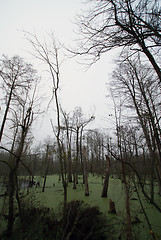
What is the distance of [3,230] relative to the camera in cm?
384


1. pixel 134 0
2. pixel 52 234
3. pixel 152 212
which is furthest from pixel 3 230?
pixel 134 0

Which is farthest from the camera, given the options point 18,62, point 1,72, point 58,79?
point 18,62

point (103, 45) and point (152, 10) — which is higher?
point (152, 10)

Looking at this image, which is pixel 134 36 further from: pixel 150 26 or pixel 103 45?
pixel 103 45

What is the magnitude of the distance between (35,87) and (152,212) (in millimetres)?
8310

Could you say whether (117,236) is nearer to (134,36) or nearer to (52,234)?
(52,234)

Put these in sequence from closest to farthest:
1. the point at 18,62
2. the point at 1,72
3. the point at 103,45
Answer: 1. the point at 103,45
2. the point at 1,72
3. the point at 18,62

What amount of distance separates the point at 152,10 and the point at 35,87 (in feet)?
19.3

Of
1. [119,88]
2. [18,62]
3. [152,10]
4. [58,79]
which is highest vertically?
[18,62]

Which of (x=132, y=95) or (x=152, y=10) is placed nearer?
(x=152, y=10)

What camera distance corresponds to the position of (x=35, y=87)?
21.5ft

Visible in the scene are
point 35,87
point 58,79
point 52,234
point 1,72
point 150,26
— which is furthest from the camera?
point 1,72

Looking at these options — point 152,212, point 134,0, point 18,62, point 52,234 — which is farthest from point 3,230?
point 18,62

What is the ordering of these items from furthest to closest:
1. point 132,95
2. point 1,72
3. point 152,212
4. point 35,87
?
point 1,72, point 132,95, point 35,87, point 152,212
